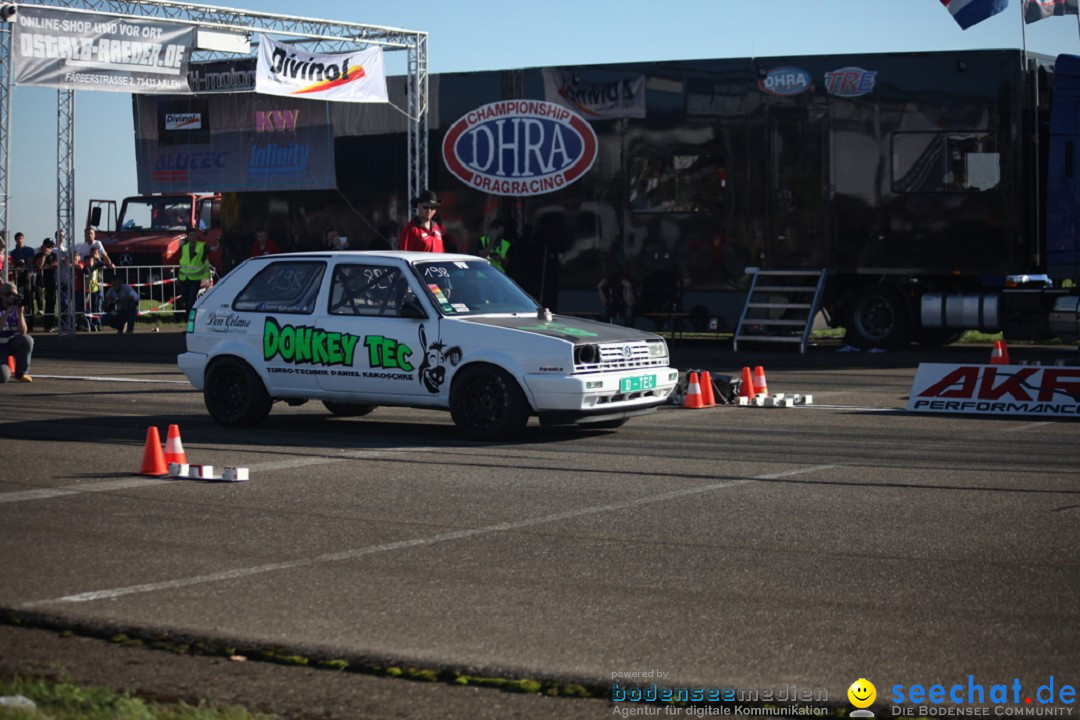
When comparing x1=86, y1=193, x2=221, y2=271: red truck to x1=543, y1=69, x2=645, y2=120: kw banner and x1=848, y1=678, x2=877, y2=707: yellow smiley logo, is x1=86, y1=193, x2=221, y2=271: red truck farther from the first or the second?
x1=848, y1=678, x2=877, y2=707: yellow smiley logo

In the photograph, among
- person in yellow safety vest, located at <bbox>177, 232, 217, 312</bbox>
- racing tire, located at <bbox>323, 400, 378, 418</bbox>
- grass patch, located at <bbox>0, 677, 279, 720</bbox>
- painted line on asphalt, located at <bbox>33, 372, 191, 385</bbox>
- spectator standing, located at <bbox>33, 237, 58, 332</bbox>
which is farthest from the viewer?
spectator standing, located at <bbox>33, 237, 58, 332</bbox>

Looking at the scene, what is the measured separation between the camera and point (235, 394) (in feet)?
44.8

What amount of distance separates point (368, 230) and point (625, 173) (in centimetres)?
480

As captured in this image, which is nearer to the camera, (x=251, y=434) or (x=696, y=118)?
(x=251, y=434)

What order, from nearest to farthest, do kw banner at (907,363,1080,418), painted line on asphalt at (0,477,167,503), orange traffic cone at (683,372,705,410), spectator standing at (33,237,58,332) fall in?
1. painted line on asphalt at (0,477,167,503)
2. kw banner at (907,363,1080,418)
3. orange traffic cone at (683,372,705,410)
4. spectator standing at (33,237,58,332)

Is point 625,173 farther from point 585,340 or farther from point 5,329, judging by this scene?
point 585,340

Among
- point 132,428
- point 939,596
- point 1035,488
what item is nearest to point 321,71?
point 132,428

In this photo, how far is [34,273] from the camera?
3203 centimetres

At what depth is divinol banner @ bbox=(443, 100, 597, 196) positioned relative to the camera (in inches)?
918

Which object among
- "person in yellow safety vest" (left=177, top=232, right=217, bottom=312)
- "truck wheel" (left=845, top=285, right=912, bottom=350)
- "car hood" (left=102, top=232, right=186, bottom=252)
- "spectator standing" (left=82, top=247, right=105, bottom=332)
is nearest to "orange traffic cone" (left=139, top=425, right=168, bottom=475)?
"truck wheel" (left=845, top=285, right=912, bottom=350)

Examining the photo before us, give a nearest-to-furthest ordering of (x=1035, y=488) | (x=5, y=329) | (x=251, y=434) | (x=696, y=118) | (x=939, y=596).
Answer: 1. (x=939, y=596)
2. (x=1035, y=488)
3. (x=251, y=434)
4. (x=5, y=329)
5. (x=696, y=118)

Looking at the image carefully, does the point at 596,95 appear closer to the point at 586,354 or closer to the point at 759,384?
the point at 759,384

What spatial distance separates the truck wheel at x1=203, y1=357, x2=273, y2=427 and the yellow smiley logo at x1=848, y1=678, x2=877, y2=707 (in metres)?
9.01

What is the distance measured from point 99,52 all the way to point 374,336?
1326cm
